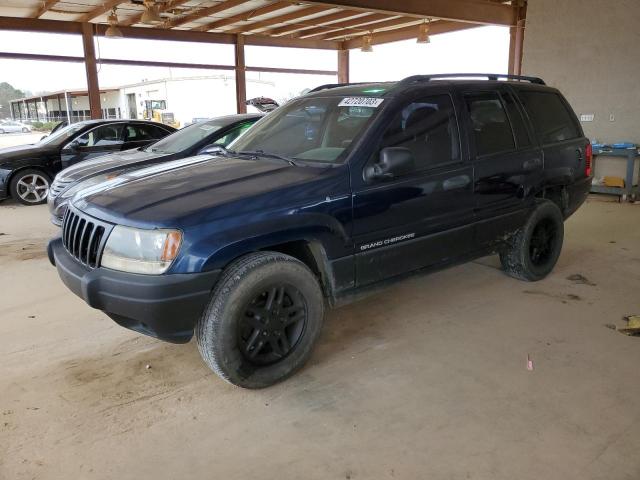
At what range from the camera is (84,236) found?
3.03 m

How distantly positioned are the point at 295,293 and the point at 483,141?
201 cm

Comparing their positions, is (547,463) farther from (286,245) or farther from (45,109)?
(45,109)

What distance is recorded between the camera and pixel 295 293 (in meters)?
3.08

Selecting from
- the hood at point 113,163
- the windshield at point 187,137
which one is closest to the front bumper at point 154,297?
the hood at point 113,163

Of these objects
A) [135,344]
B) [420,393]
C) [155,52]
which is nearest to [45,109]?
[155,52]

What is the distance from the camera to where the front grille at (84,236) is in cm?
289

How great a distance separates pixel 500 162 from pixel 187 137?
452cm

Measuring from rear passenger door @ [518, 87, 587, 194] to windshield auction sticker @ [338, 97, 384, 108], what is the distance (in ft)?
5.52

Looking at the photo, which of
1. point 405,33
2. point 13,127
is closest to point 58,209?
point 405,33

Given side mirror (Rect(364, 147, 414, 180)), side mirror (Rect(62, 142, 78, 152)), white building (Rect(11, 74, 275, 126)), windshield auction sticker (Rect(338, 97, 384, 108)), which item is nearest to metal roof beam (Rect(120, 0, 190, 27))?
side mirror (Rect(62, 142, 78, 152))

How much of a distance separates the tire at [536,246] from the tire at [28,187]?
25.4 feet

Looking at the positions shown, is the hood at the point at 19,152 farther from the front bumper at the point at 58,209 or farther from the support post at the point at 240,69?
the support post at the point at 240,69

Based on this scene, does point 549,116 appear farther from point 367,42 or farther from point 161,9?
point 367,42

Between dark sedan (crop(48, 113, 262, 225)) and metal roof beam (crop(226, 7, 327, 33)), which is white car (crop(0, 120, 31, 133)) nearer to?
metal roof beam (crop(226, 7, 327, 33))
